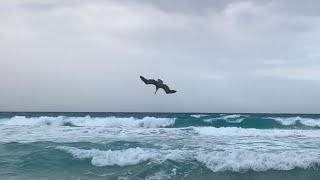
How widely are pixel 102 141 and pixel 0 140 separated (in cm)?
448

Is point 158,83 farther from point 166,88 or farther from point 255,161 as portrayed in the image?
point 255,161

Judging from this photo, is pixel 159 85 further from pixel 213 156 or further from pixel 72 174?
pixel 213 156

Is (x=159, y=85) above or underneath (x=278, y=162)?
above

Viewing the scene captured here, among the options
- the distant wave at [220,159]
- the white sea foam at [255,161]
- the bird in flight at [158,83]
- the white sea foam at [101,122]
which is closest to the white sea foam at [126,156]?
the distant wave at [220,159]

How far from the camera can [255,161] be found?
43.1 feet

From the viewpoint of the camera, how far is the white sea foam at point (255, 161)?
12945 millimetres

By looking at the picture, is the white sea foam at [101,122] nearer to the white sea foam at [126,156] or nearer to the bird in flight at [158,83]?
the white sea foam at [126,156]

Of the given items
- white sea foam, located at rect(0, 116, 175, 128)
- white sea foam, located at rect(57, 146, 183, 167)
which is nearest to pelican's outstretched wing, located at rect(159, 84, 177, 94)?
white sea foam, located at rect(57, 146, 183, 167)

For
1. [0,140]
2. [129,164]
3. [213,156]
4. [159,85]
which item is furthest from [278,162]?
[0,140]

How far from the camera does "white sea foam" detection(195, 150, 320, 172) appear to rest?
510 inches

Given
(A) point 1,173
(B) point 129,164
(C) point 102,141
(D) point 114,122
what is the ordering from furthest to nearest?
(D) point 114,122 → (C) point 102,141 → (B) point 129,164 → (A) point 1,173

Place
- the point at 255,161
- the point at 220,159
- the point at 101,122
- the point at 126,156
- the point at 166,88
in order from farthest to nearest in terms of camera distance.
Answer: the point at 101,122 → the point at 126,156 → the point at 220,159 → the point at 255,161 → the point at 166,88

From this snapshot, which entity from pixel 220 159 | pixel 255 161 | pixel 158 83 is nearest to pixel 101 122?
pixel 220 159

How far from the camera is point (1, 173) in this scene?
41.1ft
